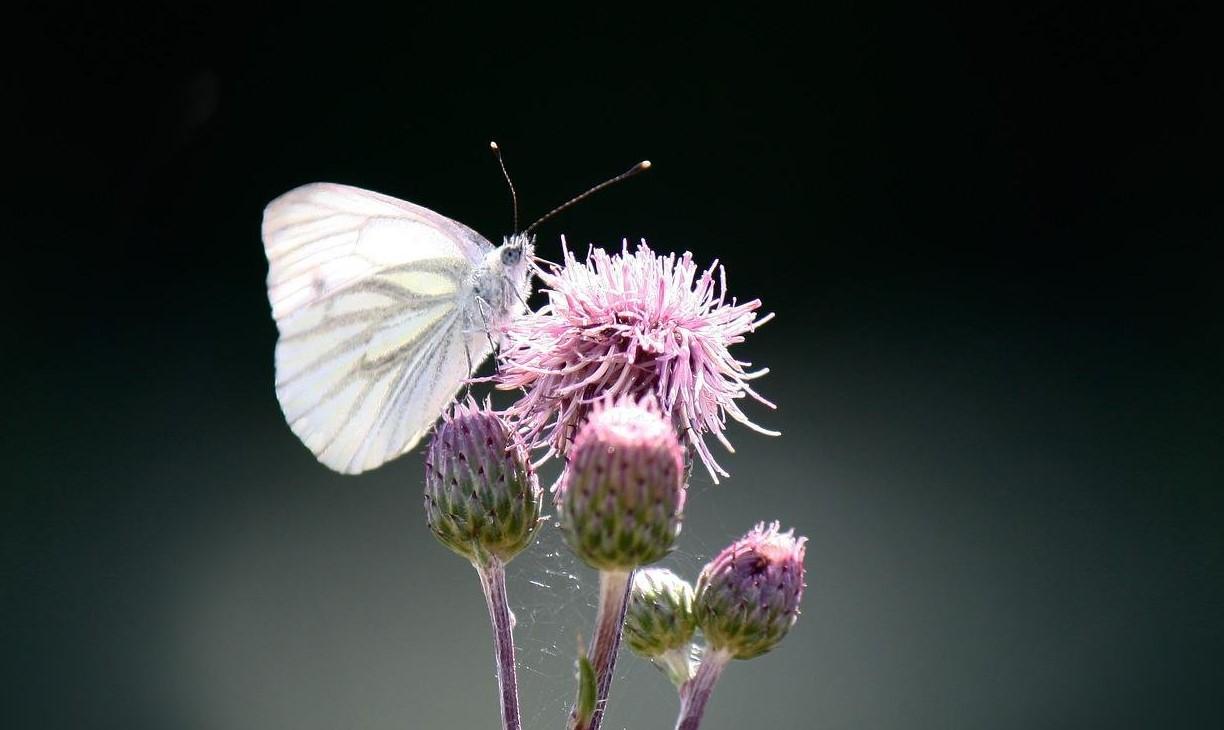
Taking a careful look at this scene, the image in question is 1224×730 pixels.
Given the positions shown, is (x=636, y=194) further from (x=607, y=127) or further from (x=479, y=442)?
(x=479, y=442)

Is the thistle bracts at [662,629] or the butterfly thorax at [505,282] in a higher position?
the butterfly thorax at [505,282]

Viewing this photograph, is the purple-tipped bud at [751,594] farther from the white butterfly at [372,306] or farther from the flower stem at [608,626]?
the white butterfly at [372,306]

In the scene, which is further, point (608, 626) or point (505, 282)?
point (505, 282)

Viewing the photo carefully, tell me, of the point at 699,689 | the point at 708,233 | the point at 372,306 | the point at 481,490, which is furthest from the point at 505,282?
the point at 708,233

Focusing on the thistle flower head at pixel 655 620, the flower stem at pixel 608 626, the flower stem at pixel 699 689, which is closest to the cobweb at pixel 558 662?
the thistle flower head at pixel 655 620

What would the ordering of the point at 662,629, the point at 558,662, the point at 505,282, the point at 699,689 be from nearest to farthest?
the point at 699,689 < the point at 662,629 < the point at 505,282 < the point at 558,662

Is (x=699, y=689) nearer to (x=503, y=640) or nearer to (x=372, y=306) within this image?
(x=503, y=640)

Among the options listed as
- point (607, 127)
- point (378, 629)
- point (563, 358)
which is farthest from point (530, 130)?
point (563, 358)

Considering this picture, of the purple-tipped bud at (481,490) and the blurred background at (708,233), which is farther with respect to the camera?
the blurred background at (708,233)
